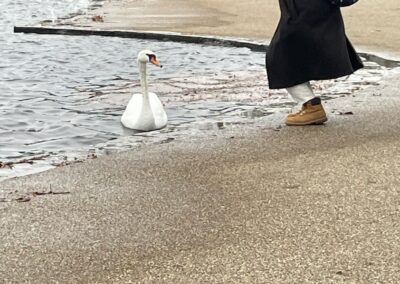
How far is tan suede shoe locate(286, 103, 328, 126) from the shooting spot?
6.94 m

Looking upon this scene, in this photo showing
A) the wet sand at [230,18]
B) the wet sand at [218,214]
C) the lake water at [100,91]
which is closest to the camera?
the wet sand at [218,214]

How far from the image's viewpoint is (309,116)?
6945 millimetres

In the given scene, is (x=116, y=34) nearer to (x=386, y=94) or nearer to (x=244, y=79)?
(x=244, y=79)

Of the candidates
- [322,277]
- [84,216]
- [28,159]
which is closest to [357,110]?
[28,159]

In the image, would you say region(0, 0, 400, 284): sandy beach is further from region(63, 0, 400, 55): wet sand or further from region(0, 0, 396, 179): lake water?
region(63, 0, 400, 55): wet sand

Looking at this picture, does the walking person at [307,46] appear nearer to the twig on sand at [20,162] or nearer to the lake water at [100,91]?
the lake water at [100,91]

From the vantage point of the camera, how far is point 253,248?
405cm

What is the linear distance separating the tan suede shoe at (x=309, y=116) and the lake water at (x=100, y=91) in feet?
2.40

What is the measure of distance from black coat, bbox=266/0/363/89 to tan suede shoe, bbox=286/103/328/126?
0.95 feet

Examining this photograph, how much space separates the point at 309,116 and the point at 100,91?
382 centimetres

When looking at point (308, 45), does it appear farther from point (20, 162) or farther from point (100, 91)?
point (100, 91)

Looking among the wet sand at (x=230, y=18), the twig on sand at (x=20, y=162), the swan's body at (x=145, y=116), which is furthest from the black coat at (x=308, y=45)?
the wet sand at (x=230, y=18)

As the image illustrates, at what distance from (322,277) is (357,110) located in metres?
4.22

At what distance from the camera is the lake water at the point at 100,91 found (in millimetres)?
7375
